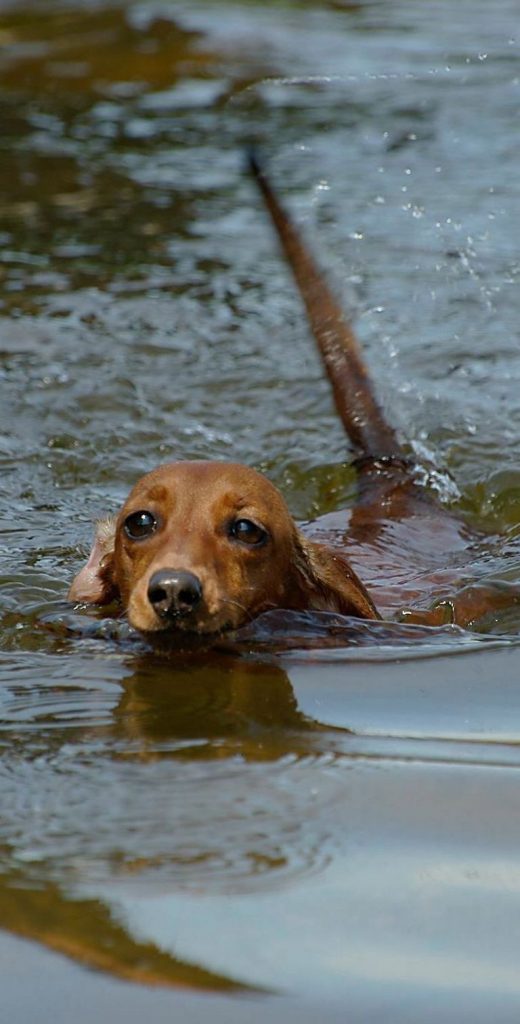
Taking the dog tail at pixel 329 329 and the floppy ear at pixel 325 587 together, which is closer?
the floppy ear at pixel 325 587

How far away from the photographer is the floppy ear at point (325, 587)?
4.12 metres

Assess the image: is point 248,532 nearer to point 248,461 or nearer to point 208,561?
point 208,561

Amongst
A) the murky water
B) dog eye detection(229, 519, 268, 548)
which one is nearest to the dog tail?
the murky water

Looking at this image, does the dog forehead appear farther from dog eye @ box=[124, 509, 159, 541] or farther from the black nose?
the black nose

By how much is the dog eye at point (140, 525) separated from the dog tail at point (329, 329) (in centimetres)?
157

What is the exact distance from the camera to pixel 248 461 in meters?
5.98

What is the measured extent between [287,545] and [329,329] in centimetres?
147

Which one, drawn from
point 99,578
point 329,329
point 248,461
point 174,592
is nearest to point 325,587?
point 99,578

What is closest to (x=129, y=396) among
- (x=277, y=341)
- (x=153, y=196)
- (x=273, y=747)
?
(x=277, y=341)

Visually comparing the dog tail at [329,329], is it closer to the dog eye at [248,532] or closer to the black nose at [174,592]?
the dog eye at [248,532]

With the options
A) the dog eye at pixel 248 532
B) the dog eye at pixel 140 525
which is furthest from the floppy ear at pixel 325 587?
the dog eye at pixel 140 525

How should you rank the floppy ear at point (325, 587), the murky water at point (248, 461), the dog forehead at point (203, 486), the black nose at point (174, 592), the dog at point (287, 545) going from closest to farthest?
the murky water at point (248, 461) < the black nose at point (174, 592) < the dog at point (287, 545) < the dog forehead at point (203, 486) < the floppy ear at point (325, 587)

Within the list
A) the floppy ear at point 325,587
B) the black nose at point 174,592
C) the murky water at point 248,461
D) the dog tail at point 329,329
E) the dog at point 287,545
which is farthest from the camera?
the dog tail at point 329,329

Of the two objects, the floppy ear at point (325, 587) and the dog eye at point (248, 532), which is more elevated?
the dog eye at point (248, 532)
